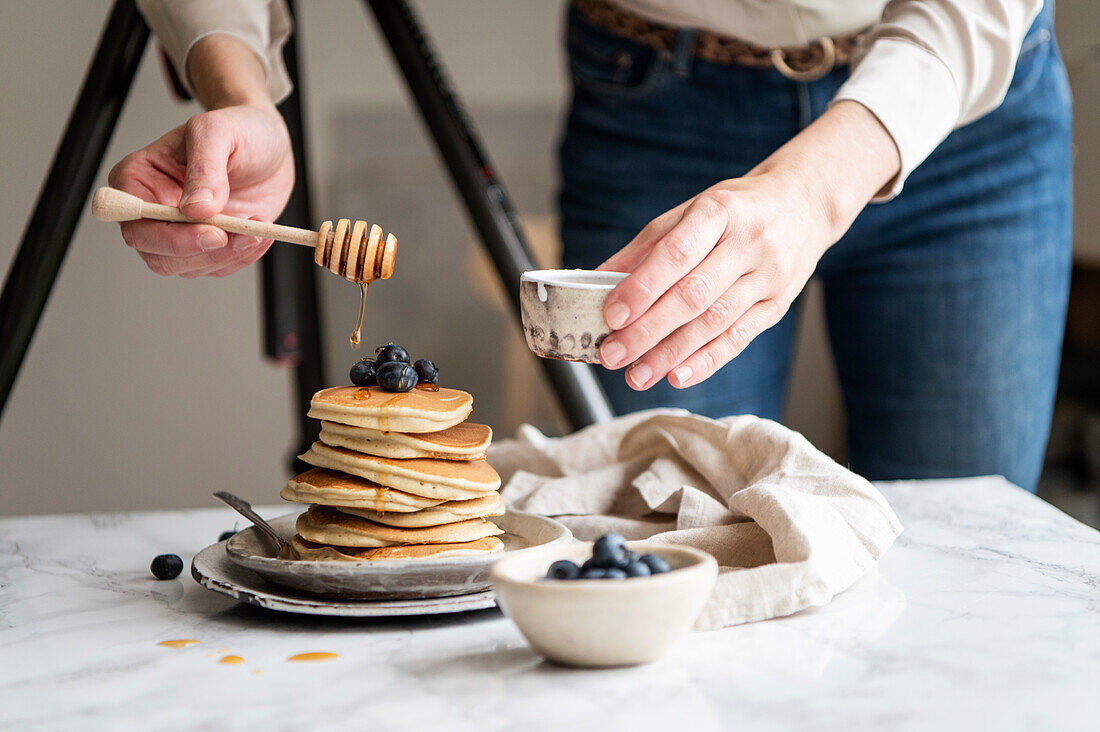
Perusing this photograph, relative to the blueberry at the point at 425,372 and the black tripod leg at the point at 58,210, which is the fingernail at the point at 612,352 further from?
the black tripod leg at the point at 58,210

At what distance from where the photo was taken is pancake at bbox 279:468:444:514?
2.71 ft

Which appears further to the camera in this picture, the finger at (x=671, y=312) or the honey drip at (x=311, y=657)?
the finger at (x=671, y=312)

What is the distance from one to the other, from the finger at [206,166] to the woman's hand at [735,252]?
1.15 ft

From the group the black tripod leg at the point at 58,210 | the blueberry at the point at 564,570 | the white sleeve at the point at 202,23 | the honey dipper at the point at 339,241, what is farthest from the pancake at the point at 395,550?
the white sleeve at the point at 202,23

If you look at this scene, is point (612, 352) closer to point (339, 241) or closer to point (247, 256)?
point (339, 241)

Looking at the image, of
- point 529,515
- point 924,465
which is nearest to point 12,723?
point 529,515

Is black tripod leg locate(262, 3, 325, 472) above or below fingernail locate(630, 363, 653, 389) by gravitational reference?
above

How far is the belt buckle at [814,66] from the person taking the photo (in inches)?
52.7

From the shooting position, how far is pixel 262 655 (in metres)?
0.76

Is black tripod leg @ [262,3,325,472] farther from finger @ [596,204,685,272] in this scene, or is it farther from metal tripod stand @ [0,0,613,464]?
finger @ [596,204,685,272]

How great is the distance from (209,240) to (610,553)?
0.50 metres

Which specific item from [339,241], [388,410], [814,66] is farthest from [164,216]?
[814,66]

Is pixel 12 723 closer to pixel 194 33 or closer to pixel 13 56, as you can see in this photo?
pixel 194 33

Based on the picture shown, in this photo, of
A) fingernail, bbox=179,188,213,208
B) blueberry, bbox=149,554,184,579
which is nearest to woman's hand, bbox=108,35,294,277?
fingernail, bbox=179,188,213,208
